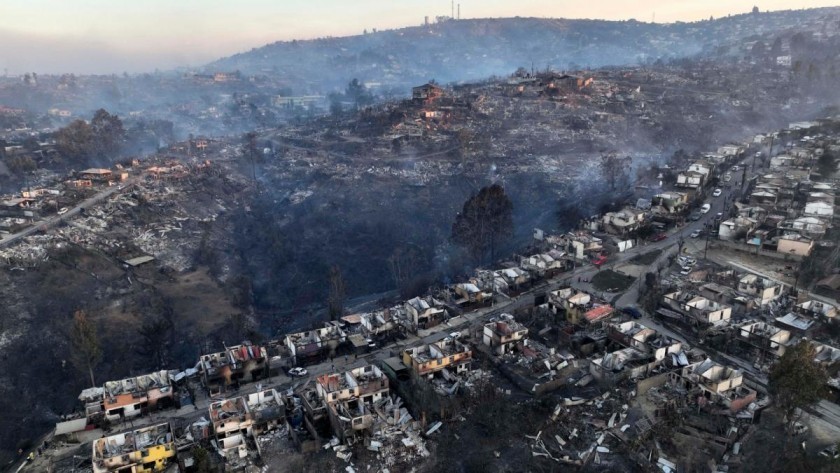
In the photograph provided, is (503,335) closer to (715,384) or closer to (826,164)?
(715,384)

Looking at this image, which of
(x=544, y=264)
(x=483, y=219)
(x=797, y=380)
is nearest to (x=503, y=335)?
(x=544, y=264)

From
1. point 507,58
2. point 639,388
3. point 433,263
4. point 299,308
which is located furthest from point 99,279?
point 507,58

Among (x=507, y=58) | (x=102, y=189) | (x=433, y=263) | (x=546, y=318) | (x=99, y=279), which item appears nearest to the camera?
(x=546, y=318)

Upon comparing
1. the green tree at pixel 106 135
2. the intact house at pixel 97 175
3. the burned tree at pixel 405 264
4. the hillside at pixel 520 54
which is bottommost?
the burned tree at pixel 405 264

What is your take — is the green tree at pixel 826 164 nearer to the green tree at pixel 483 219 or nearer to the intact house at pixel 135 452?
the green tree at pixel 483 219

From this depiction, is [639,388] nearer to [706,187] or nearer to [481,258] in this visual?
[481,258]

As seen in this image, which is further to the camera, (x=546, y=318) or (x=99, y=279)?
(x=99, y=279)

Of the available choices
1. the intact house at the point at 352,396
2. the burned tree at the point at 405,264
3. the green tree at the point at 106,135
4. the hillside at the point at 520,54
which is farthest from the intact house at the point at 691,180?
the hillside at the point at 520,54
